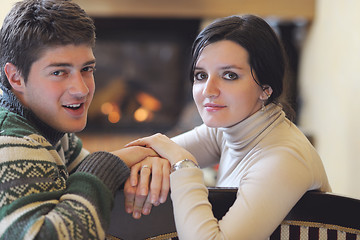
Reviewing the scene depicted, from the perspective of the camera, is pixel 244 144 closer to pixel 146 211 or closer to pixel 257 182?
pixel 257 182

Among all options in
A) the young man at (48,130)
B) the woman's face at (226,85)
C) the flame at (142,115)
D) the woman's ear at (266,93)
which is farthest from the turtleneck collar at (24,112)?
the flame at (142,115)

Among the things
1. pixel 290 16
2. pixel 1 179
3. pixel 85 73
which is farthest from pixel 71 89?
pixel 290 16

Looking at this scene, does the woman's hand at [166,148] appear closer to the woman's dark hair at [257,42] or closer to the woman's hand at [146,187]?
the woman's hand at [146,187]

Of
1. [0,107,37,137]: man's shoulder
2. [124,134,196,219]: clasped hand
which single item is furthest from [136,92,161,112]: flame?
[0,107,37,137]: man's shoulder

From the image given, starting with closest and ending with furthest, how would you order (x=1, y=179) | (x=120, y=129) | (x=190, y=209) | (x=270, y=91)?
(x=1, y=179)
(x=190, y=209)
(x=270, y=91)
(x=120, y=129)

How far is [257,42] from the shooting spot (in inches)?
48.1

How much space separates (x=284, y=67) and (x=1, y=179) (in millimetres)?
824

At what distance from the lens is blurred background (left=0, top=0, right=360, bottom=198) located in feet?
9.14

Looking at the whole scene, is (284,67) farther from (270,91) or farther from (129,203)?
(129,203)

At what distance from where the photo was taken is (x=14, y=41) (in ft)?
3.54

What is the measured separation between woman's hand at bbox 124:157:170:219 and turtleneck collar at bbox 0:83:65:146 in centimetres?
24

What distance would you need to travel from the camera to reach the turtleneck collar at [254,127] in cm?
126

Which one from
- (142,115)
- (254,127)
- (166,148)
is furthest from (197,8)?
(166,148)

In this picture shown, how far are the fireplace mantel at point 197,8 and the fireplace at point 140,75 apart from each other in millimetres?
313
